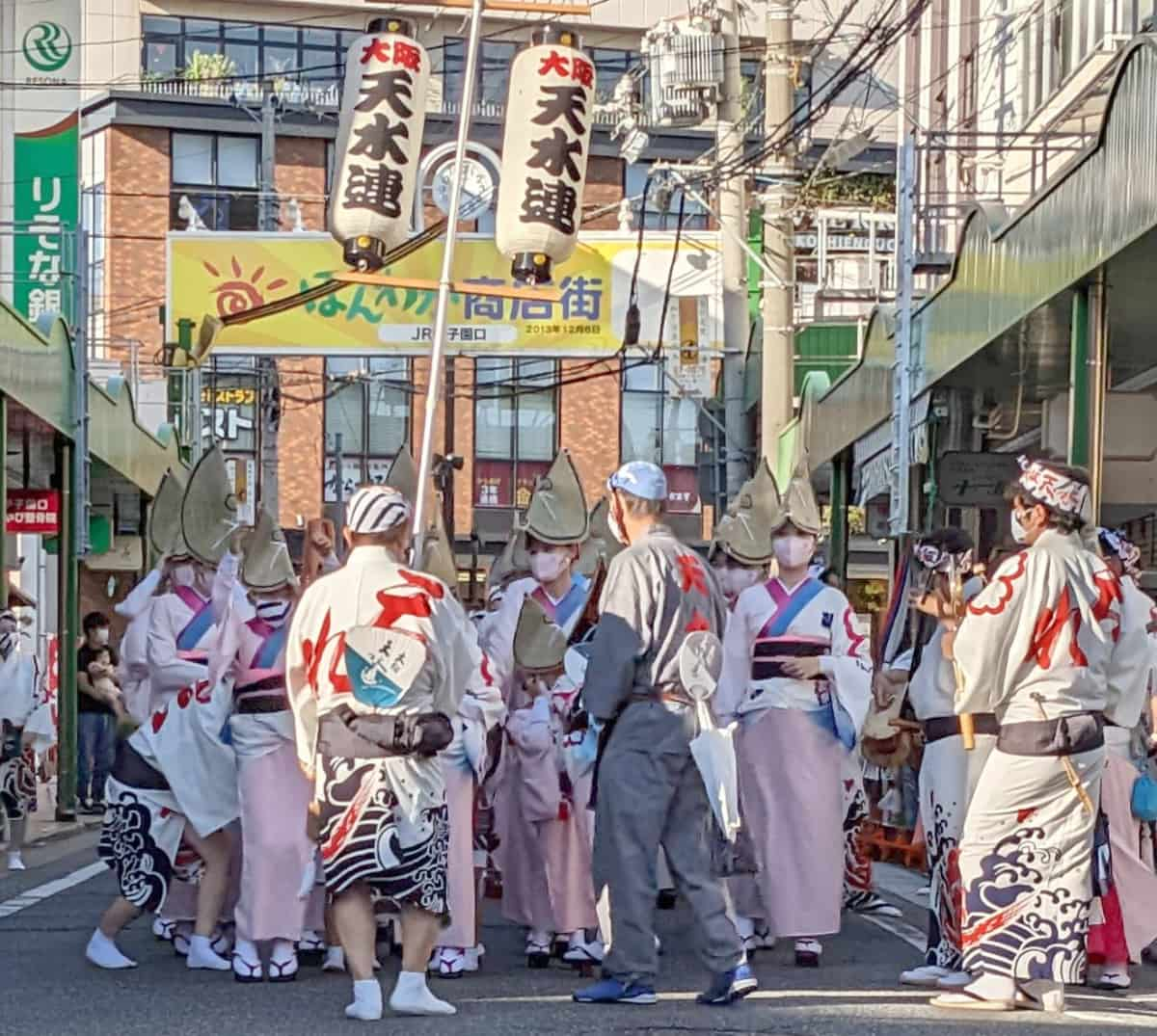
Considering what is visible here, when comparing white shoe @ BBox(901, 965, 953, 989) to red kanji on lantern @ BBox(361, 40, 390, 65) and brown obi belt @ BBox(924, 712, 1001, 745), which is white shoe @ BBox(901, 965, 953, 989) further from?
red kanji on lantern @ BBox(361, 40, 390, 65)

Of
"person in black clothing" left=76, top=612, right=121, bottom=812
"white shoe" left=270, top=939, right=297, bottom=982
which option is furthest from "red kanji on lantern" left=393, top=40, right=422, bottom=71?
"white shoe" left=270, top=939, right=297, bottom=982

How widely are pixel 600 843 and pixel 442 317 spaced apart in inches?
184

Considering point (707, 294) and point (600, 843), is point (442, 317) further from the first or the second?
point (707, 294)

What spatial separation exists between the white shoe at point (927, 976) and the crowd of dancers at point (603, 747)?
0.05 ft

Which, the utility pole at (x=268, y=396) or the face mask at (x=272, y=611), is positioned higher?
the utility pole at (x=268, y=396)

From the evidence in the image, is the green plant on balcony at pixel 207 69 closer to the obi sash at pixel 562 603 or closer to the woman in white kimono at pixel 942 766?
the obi sash at pixel 562 603

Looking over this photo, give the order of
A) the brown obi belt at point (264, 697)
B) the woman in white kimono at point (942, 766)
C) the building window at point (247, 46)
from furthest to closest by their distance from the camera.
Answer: the building window at point (247, 46), the brown obi belt at point (264, 697), the woman in white kimono at point (942, 766)

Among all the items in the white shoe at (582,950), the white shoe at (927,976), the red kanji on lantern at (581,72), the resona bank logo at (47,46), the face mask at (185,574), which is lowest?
the white shoe at (582,950)

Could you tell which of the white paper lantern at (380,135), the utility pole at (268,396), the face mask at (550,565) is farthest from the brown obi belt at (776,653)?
the utility pole at (268,396)

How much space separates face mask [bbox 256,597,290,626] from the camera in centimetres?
888

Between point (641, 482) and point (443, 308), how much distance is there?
13.7 feet

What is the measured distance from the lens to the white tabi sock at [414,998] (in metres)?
7.54

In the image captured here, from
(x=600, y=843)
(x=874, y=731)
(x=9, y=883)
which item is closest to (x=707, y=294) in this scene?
(x=9, y=883)

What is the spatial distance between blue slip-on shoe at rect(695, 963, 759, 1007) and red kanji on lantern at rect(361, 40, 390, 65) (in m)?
12.3
